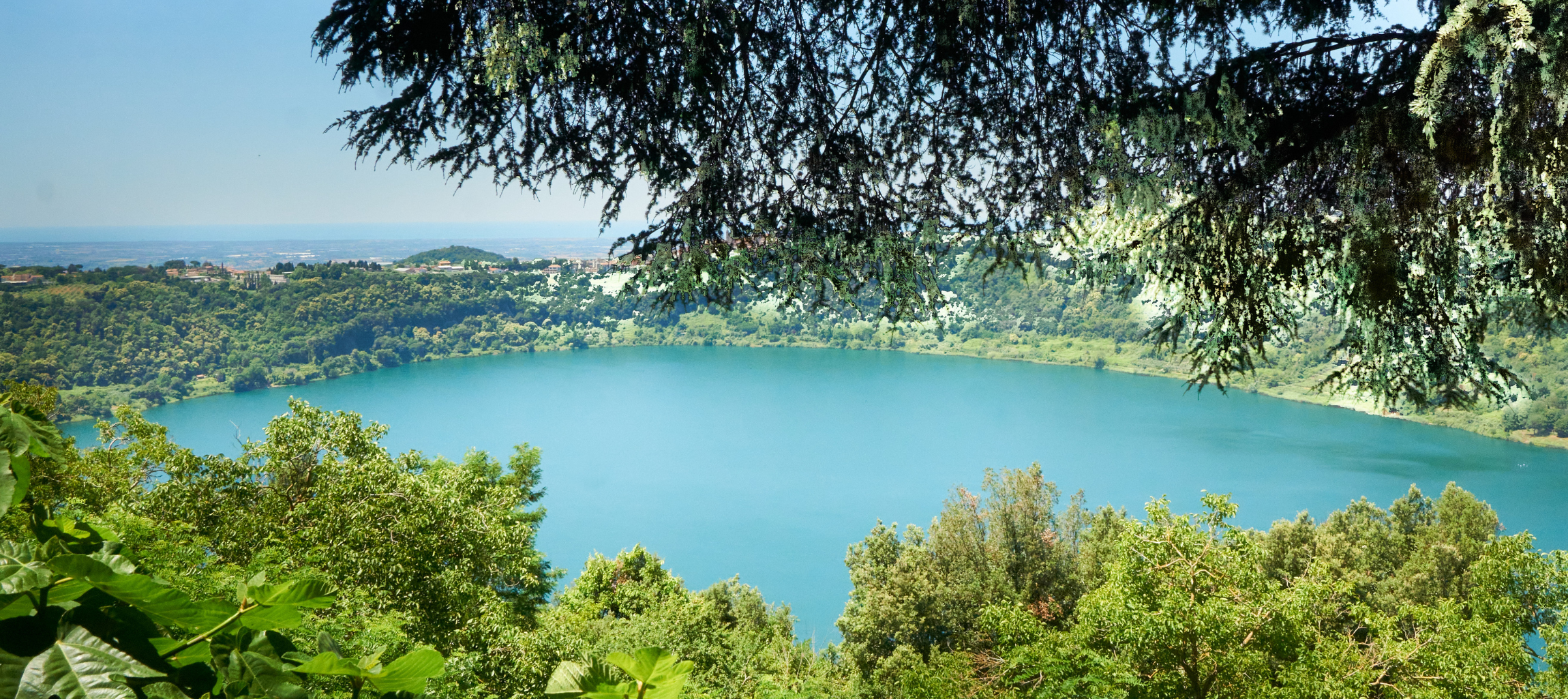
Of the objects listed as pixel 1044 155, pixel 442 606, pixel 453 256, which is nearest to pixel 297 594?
pixel 1044 155

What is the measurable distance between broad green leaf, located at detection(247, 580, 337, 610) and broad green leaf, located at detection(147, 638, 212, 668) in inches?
1.8

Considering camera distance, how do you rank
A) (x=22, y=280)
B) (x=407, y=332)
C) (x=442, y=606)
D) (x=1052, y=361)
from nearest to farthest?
(x=442, y=606), (x=22, y=280), (x=407, y=332), (x=1052, y=361)

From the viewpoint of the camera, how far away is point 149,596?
0.50 meters

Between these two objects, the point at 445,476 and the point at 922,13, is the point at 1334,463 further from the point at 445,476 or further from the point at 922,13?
the point at 922,13

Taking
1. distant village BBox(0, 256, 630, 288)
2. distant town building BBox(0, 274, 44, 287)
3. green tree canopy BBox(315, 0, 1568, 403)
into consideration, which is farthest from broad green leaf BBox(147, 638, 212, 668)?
distant town building BBox(0, 274, 44, 287)

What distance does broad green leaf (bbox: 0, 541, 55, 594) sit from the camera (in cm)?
45

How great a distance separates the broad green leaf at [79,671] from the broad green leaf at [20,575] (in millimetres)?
32

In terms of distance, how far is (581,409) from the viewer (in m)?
58.5

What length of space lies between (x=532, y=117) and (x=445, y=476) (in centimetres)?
743

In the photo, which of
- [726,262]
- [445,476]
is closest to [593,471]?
[445,476]

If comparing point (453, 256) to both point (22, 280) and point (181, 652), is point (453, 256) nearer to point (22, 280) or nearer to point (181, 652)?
point (22, 280)

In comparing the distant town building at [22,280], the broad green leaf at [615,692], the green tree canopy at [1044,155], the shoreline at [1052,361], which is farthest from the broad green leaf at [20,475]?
the distant town building at [22,280]

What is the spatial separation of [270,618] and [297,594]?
1.4 inches

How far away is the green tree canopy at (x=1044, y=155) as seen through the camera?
6.95ft
